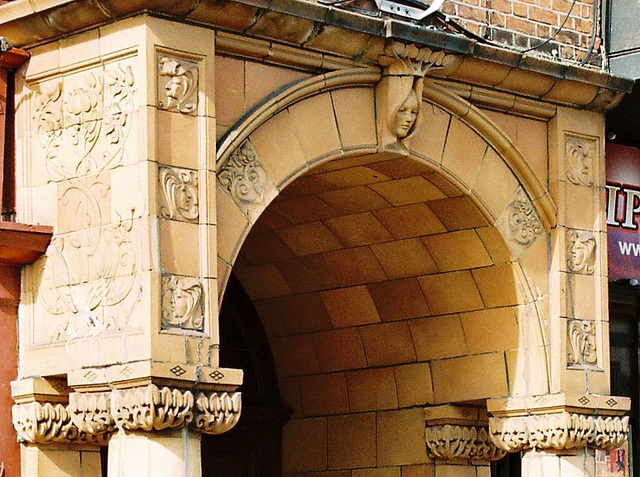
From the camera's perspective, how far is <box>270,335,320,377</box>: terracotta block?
524 inches

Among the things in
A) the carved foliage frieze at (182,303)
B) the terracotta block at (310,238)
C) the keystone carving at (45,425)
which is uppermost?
the terracotta block at (310,238)

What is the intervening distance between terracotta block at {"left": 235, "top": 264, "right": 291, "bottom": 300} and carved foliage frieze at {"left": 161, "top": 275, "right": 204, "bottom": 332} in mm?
2982

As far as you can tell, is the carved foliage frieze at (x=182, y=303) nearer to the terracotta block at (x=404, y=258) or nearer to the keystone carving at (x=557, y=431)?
the terracotta block at (x=404, y=258)

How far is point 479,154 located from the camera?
11.9 meters

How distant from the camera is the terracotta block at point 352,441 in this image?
13.0m

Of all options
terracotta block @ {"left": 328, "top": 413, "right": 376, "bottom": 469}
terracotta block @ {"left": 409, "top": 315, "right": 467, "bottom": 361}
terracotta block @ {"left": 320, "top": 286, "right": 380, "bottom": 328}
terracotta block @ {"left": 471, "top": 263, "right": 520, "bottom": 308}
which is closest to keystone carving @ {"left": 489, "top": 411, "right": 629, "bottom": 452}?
terracotta block @ {"left": 409, "top": 315, "right": 467, "bottom": 361}

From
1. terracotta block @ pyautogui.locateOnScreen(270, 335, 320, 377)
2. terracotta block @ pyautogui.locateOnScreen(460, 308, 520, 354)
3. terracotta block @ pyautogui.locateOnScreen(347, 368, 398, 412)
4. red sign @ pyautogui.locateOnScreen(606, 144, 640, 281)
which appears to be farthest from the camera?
red sign @ pyautogui.locateOnScreen(606, 144, 640, 281)

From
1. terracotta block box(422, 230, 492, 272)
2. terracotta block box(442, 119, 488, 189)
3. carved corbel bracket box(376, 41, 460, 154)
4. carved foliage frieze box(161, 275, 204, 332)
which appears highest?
carved corbel bracket box(376, 41, 460, 154)

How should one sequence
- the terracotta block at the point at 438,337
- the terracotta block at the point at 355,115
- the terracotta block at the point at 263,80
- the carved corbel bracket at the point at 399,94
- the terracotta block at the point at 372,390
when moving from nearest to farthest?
the terracotta block at the point at 263,80, the terracotta block at the point at 355,115, the carved corbel bracket at the point at 399,94, the terracotta block at the point at 438,337, the terracotta block at the point at 372,390

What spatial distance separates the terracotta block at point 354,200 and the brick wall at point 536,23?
128 centimetres

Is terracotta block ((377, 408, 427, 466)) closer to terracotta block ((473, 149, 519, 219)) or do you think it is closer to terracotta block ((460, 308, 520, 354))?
terracotta block ((460, 308, 520, 354))

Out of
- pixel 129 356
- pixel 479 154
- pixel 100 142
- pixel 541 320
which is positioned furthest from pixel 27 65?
pixel 541 320

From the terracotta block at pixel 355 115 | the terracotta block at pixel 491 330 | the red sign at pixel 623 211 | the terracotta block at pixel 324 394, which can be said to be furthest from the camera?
the red sign at pixel 623 211

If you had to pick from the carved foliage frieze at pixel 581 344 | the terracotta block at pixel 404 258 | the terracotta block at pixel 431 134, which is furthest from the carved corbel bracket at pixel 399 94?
the carved foliage frieze at pixel 581 344
